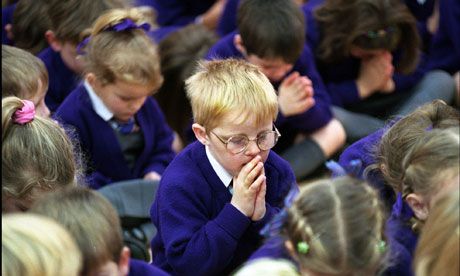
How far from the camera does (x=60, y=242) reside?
4.82 ft

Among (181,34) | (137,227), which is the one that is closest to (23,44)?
(181,34)

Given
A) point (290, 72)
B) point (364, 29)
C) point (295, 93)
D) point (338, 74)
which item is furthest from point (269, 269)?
point (338, 74)

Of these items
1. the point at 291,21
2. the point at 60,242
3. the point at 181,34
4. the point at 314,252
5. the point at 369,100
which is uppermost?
the point at 60,242

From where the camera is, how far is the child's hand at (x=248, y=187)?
1.96 m

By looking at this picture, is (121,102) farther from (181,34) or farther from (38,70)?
(181,34)

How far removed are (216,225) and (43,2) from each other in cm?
150

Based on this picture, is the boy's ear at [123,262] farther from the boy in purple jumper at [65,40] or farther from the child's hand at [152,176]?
the boy in purple jumper at [65,40]

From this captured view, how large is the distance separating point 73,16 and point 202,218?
123 cm

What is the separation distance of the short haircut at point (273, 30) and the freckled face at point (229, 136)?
86 centimetres

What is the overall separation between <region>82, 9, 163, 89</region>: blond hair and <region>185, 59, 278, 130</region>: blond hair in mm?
526

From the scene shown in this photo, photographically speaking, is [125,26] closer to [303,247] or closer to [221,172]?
[221,172]

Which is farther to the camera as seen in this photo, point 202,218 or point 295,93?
point 295,93

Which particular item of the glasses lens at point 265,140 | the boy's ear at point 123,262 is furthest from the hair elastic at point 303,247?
the glasses lens at point 265,140

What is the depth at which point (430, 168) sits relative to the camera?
6.04ft
